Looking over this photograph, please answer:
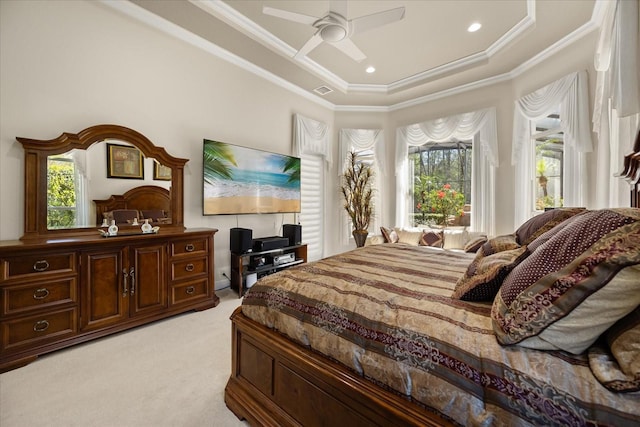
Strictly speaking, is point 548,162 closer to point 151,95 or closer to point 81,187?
point 151,95

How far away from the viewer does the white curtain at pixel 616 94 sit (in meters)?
1.46

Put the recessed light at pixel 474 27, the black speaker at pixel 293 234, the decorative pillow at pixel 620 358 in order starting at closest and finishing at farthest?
the decorative pillow at pixel 620 358
the recessed light at pixel 474 27
the black speaker at pixel 293 234

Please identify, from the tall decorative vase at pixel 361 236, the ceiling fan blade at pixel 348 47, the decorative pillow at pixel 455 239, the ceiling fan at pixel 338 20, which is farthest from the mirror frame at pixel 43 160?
the decorative pillow at pixel 455 239

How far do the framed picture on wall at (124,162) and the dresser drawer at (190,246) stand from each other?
82 centimetres

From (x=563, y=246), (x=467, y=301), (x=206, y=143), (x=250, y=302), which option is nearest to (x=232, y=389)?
(x=250, y=302)

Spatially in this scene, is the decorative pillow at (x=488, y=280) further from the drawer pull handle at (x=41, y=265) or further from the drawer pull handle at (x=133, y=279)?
the drawer pull handle at (x=41, y=265)

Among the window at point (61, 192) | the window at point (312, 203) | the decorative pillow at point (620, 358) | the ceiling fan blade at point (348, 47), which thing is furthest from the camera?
the window at point (312, 203)

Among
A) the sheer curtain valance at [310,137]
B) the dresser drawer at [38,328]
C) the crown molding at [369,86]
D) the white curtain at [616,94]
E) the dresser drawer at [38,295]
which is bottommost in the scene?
the dresser drawer at [38,328]

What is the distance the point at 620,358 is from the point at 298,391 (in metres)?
1.12

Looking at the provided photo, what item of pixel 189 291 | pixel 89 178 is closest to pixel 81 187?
pixel 89 178

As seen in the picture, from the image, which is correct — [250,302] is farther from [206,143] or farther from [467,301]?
[206,143]

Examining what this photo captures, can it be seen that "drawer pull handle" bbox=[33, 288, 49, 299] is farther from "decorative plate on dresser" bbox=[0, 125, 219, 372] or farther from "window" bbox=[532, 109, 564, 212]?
"window" bbox=[532, 109, 564, 212]

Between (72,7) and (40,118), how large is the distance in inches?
41.5

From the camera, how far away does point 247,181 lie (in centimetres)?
358
